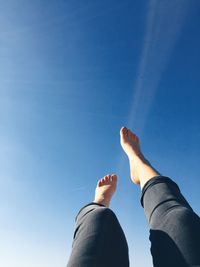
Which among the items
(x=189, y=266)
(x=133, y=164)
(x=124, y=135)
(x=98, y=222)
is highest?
(x=124, y=135)

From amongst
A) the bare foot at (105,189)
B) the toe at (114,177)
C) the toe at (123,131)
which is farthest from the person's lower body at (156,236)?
the toe at (123,131)

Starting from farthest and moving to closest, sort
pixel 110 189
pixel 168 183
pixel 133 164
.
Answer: pixel 110 189 < pixel 133 164 < pixel 168 183

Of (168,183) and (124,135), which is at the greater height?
(124,135)

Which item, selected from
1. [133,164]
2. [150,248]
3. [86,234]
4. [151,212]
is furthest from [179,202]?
[133,164]

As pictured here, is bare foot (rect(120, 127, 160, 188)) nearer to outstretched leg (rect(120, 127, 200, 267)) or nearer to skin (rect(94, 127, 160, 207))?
skin (rect(94, 127, 160, 207))

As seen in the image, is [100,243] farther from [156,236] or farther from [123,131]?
[123,131]

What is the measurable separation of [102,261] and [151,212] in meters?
0.43

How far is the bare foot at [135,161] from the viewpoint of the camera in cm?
194

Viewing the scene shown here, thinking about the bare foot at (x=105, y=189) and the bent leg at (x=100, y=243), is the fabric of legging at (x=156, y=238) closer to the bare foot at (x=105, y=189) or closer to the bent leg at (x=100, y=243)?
the bent leg at (x=100, y=243)

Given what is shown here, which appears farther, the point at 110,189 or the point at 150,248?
the point at 110,189

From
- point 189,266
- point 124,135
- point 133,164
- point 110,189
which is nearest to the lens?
point 189,266

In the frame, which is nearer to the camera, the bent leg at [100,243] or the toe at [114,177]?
the bent leg at [100,243]

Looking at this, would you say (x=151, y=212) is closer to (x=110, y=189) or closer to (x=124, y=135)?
(x=110, y=189)

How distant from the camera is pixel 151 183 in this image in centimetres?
165
